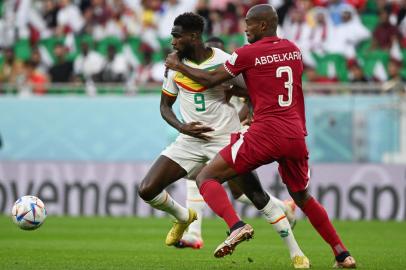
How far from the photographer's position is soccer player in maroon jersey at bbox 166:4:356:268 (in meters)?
8.71

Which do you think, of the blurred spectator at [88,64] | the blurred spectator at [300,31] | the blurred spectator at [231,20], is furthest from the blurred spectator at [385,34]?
the blurred spectator at [88,64]

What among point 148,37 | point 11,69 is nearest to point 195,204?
point 148,37

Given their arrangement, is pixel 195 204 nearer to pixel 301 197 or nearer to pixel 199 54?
pixel 199 54

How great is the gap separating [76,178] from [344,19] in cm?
685

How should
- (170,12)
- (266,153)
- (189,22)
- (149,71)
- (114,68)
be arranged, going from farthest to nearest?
(170,12) < (114,68) < (149,71) < (189,22) < (266,153)

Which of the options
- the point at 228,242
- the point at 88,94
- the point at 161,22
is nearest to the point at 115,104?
the point at 88,94

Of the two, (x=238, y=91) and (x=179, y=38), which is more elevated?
(x=179, y=38)

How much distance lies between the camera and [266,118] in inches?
344

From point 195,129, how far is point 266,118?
1.30m

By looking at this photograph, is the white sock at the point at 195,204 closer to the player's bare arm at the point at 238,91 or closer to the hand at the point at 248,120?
the hand at the point at 248,120

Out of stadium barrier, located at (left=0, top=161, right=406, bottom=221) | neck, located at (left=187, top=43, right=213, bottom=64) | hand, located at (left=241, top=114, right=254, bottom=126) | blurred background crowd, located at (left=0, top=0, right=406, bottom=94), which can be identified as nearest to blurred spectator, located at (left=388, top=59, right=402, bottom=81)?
blurred background crowd, located at (left=0, top=0, right=406, bottom=94)

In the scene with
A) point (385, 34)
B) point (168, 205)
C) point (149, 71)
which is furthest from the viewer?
point (149, 71)

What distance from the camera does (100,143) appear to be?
20359 millimetres

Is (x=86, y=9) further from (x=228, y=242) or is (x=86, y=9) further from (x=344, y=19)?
(x=228, y=242)
